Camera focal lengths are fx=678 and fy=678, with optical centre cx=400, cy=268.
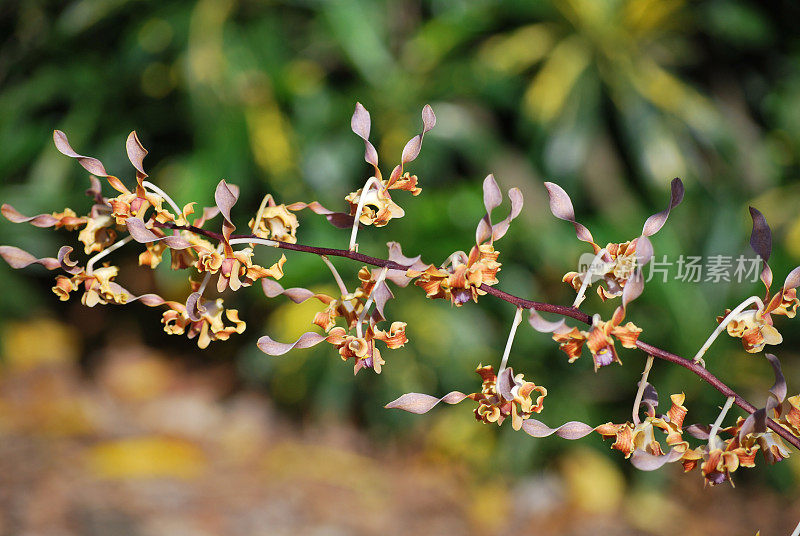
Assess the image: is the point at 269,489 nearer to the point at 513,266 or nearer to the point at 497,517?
the point at 497,517

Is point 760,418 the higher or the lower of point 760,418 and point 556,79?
the higher

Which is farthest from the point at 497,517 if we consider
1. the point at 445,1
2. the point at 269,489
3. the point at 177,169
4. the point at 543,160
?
the point at 445,1

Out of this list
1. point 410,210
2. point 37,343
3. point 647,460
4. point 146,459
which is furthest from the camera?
point 37,343

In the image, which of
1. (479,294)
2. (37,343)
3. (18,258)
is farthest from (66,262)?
(37,343)

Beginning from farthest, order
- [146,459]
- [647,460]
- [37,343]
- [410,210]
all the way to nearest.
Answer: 1. [37,343]
2. [410,210]
3. [146,459]
4. [647,460]

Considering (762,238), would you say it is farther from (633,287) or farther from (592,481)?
(592,481)

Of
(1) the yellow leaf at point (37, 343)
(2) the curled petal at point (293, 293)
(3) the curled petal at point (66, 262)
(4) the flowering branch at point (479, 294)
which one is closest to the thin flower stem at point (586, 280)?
(4) the flowering branch at point (479, 294)

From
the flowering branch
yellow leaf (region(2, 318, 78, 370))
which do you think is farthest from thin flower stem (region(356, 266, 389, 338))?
yellow leaf (region(2, 318, 78, 370))
